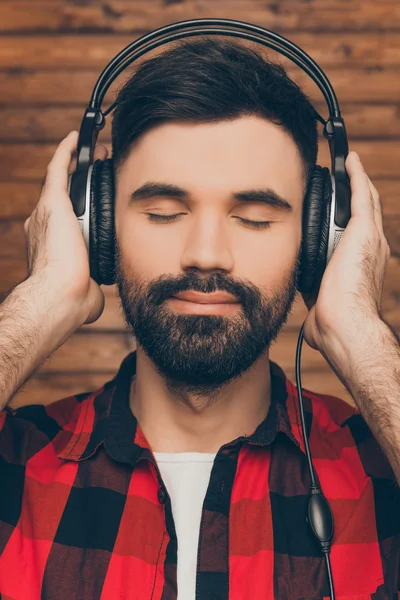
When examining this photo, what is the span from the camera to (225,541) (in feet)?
5.16

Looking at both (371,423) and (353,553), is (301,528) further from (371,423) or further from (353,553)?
(371,423)

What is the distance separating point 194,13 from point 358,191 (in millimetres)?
1501

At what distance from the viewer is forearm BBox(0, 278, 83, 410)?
61.1 inches

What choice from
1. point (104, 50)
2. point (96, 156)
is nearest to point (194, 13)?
point (104, 50)

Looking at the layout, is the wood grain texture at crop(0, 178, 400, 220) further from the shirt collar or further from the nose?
the nose

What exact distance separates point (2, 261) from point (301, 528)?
70.7 inches

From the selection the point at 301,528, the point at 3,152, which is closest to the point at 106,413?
the point at 301,528

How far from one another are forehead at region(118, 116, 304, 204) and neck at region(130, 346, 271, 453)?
43 centimetres

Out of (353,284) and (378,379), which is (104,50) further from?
(378,379)

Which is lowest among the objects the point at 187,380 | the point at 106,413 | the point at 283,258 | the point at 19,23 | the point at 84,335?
the point at 84,335

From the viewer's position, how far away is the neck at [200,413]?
1.78 m

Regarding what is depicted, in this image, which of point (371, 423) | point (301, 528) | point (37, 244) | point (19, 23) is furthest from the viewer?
point (19, 23)

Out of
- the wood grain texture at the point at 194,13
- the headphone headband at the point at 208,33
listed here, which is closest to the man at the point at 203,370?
the headphone headband at the point at 208,33

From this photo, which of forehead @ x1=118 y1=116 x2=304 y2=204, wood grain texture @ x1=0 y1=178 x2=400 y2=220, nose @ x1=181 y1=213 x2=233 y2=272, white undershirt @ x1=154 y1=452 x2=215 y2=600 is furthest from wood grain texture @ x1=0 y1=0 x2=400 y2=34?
white undershirt @ x1=154 y1=452 x2=215 y2=600
